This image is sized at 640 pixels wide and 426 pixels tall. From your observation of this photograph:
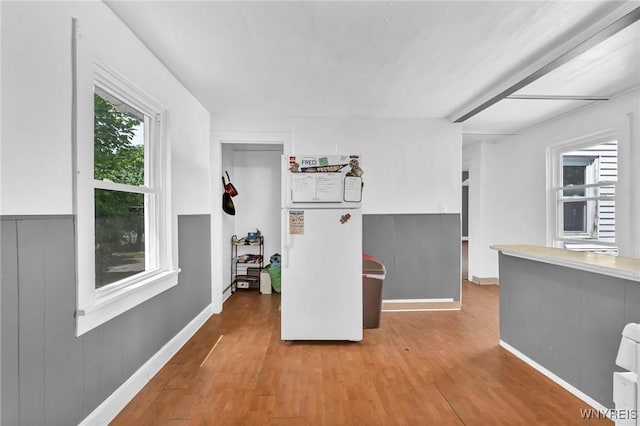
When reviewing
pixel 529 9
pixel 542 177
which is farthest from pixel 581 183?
pixel 529 9

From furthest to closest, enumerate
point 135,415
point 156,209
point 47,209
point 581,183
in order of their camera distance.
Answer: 1. point 581,183
2. point 156,209
3. point 135,415
4. point 47,209

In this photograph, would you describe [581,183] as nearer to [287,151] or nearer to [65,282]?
[287,151]

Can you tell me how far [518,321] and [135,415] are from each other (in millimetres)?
2996

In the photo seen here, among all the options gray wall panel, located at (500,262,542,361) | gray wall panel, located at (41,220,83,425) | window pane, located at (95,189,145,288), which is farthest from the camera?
gray wall panel, located at (500,262,542,361)

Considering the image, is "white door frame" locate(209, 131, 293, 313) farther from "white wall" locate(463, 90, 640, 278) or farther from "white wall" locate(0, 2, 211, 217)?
"white wall" locate(463, 90, 640, 278)

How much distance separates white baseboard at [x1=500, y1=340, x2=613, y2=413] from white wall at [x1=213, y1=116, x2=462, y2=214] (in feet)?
5.94

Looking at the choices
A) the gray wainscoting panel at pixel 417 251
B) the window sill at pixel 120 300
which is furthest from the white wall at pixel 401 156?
the window sill at pixel 120 300

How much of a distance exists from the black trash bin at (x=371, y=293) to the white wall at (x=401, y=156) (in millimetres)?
1105

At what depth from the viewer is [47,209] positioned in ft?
4.48

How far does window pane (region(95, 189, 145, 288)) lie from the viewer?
1824 millimetres

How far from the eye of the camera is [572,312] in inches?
78.7

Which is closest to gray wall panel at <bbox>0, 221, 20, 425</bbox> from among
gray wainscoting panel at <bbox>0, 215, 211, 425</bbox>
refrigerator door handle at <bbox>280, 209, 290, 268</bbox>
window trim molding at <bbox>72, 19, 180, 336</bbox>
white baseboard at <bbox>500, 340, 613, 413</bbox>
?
gray wainscoting panel at <bbox>0, 215, 211, 425</bbox>

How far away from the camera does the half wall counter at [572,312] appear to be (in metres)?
1.72

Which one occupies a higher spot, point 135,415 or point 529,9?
point 529,9
